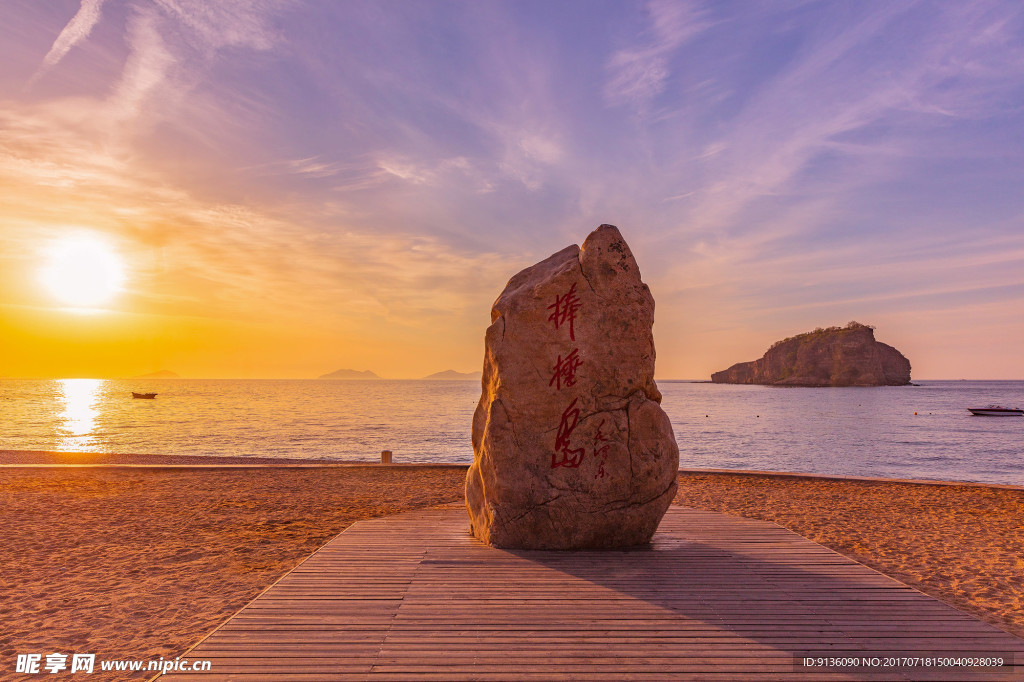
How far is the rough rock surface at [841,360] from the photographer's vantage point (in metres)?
138

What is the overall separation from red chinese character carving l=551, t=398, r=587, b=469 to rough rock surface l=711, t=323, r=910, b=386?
15343 centimetres

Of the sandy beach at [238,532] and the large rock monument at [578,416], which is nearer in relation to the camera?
the sandy beach at [238,532]

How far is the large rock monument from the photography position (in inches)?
273

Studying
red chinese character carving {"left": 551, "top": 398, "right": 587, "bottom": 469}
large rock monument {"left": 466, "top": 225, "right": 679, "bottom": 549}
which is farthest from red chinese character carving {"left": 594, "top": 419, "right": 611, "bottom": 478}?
red chinese character carving {"left": 551, "top": 398, "right": 587, "bottom": 469}

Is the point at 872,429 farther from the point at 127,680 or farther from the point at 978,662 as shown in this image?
the point at 127,680

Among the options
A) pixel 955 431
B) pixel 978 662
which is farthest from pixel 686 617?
pixel 955 431

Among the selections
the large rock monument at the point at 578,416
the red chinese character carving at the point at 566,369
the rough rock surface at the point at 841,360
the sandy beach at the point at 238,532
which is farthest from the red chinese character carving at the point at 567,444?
the rough rock surface at the point at 841,360

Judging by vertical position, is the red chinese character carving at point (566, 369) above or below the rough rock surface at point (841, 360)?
below

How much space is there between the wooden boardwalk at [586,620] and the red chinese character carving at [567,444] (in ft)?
3.71

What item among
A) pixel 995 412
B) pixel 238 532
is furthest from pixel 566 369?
pixel 995 412

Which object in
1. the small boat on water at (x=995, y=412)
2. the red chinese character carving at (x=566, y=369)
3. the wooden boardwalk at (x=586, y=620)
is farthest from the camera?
the small boat on water at (x=995, y=412)

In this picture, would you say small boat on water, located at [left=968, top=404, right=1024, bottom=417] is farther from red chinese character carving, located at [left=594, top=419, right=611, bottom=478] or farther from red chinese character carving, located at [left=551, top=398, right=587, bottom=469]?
red chinese character carving, located at [left=551, top=398, right=587, bottom=469]

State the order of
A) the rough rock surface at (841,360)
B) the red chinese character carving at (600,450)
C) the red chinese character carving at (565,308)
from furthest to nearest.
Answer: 1. the rough rock surface at (841,360)
2. the red chinese character carving at (565,308)
3. the red chinese character carving at (600,450)

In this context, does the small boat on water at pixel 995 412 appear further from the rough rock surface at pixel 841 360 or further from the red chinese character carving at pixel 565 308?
the rough rock surface at pixel 841 360
